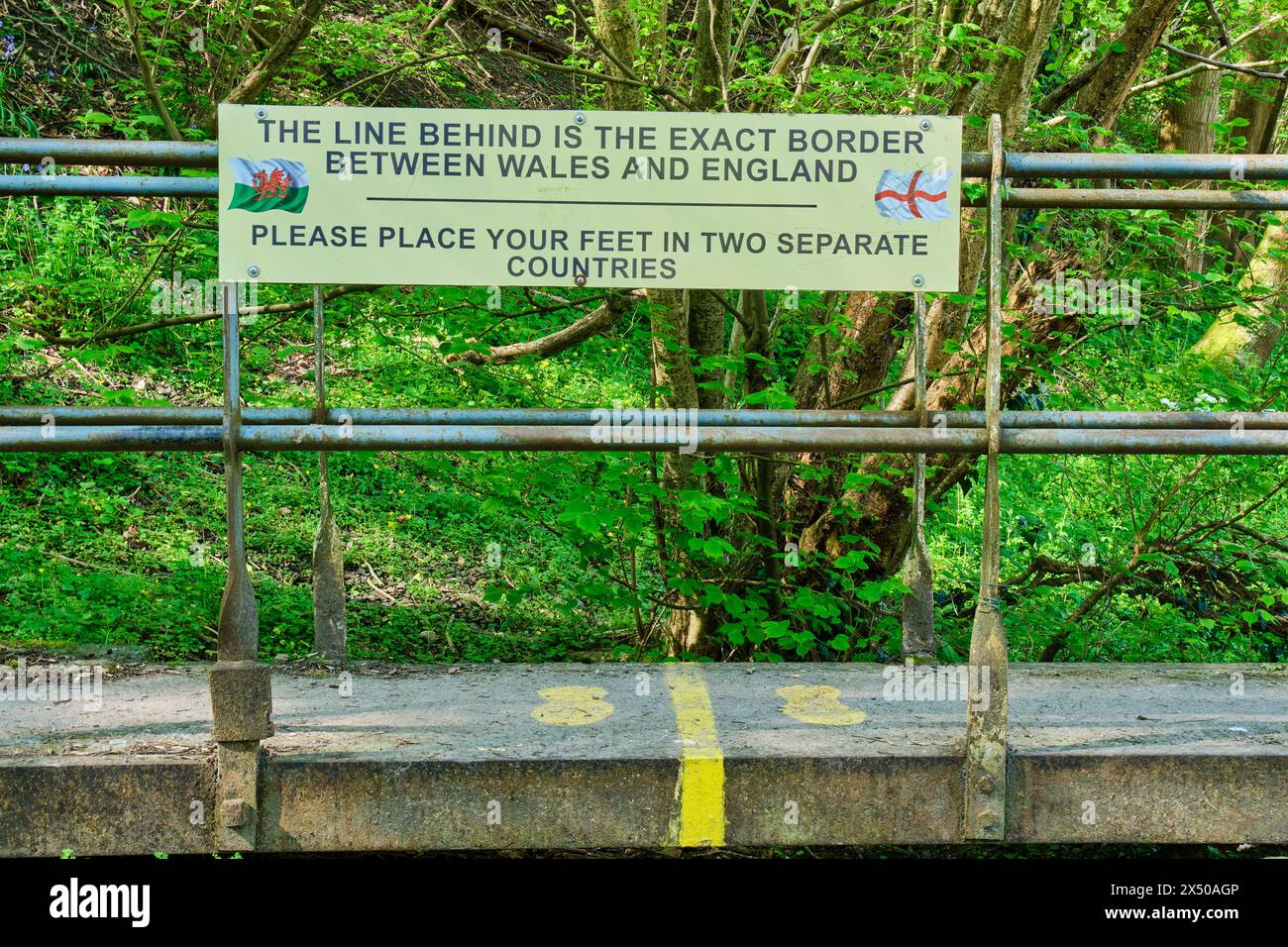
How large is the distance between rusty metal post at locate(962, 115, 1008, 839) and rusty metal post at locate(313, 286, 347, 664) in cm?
167

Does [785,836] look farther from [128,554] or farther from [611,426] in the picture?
[128,554]

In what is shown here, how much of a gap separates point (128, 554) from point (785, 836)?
4.99 metres

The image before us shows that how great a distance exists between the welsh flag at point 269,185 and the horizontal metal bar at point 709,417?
0.56 m

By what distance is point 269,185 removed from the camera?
3020mm

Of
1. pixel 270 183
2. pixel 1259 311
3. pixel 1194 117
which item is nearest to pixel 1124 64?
pixel 1259 311

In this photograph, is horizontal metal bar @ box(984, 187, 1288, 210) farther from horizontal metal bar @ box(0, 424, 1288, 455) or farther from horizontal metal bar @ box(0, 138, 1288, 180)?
horizontal metal bar @ box(0, 424, 1288, 455)

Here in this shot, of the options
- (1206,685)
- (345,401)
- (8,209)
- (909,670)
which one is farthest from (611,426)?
(8,209)

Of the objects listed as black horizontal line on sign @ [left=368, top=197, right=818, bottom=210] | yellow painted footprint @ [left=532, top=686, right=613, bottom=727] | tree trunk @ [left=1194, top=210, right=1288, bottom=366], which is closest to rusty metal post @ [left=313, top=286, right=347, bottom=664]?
black horizontal line on sign @ [left=368, top=197, right=818, bottom=210]

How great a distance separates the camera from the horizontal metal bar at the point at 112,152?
2.89 metres

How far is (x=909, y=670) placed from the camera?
3.88 meters

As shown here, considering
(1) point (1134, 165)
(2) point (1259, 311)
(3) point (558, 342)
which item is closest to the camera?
(1) point (1134, 165)

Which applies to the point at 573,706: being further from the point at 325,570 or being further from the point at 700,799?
the point at 325,570

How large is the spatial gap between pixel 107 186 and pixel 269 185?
400 millimetres

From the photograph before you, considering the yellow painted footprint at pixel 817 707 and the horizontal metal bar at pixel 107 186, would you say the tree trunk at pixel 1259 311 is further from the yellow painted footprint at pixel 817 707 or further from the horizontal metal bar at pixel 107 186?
the horizontal metal bar at pixel 107 186
